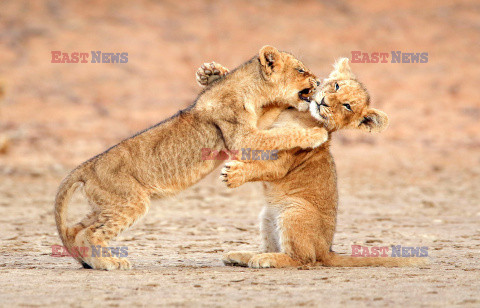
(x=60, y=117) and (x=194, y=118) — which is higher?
(x=60, y=117)

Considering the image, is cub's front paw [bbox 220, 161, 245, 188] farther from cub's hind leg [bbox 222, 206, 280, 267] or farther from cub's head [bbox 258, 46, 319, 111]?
cub's head [bbox 258, 46, 319, 111]

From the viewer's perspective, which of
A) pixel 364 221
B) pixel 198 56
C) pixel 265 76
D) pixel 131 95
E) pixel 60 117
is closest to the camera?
pixel 265 76

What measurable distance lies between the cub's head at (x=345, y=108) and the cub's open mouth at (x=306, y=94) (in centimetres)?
24

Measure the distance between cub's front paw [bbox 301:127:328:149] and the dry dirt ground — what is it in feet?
4.20

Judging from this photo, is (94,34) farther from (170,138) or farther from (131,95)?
(170,138)

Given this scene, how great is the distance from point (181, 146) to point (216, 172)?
9.95 meters

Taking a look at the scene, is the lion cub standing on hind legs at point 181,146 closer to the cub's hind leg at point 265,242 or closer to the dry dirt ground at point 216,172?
the dry dirt ground at point 216,172

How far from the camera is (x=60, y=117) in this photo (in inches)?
862

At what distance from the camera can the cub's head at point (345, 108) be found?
742cm

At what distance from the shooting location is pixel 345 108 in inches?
294

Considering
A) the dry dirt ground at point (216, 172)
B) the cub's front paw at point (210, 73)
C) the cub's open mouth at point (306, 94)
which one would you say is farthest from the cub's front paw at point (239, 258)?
the cub's front paw at point (210, 73)

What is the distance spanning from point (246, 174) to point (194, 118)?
0.89 m

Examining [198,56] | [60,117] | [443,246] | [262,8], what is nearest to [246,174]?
[443,246]

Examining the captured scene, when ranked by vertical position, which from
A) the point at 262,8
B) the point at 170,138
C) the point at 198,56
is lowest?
the point at 170,138
